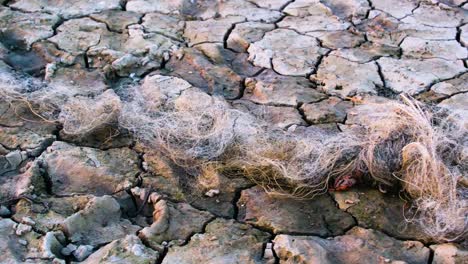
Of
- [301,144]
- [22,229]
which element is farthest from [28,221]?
[301,144]

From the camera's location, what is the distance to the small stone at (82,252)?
2531 millimetres

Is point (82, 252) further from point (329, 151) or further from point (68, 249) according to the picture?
point (329, 151)

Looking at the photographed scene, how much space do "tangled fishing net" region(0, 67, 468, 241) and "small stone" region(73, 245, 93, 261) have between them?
66 centimetres

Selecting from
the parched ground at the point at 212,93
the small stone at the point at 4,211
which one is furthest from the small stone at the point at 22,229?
the small stone at the point at 4,211

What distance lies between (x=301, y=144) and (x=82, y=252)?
1.12 m

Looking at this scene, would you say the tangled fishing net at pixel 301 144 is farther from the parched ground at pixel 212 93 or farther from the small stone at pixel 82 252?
the small stone at pixel 82 252

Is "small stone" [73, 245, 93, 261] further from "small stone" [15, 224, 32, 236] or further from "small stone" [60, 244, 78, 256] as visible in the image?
"small stone" [15, 224, 32, 236]

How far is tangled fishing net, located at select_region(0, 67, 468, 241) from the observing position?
9.14 feet

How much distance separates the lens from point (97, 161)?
10.1ft

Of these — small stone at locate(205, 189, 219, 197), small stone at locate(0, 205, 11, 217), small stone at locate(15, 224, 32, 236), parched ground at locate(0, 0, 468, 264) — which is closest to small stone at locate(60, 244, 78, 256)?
parched ground at locate(0, 0, 468, 264)

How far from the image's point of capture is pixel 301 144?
3062mm

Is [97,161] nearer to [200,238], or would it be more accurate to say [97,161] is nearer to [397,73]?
[200,238]

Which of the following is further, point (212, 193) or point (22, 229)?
point (212, 193)

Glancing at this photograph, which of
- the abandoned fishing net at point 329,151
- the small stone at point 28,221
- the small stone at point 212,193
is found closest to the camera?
the small stone at point 28,221
